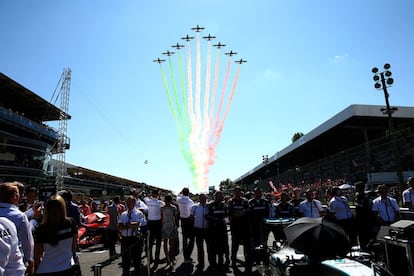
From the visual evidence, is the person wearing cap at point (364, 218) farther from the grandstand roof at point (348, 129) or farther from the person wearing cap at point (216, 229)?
the grandstand roof at point (348, 129)

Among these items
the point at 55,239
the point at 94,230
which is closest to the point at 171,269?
the point at 55,239

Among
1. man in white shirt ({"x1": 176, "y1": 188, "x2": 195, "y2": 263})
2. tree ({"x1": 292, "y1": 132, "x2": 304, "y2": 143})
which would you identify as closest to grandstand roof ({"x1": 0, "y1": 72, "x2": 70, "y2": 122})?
man in white shirt ({"x1": 176, "y1": 188, "x2": 195, "y2": 263})

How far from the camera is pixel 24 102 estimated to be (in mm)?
51156

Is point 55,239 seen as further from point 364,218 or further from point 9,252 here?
point 364,218

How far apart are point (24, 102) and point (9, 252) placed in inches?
2178

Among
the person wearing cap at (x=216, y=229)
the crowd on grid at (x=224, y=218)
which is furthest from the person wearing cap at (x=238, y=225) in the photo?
the person wearing cap at (x=216, y=229)

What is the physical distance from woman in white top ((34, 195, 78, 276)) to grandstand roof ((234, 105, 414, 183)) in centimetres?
2214

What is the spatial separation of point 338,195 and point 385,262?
4179 mm

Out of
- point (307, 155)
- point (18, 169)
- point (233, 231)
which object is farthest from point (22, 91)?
point (233, 231)

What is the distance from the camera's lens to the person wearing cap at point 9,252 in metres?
3.12

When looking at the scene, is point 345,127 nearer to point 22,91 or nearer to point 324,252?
point 324,252

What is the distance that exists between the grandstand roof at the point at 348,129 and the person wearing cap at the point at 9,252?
901 inches

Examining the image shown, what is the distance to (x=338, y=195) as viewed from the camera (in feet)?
30.0

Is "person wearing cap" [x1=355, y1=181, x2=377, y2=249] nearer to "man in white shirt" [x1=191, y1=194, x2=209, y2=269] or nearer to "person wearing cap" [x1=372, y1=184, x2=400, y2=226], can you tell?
"person wearing cap" [x1=372, y1=184, x2=400, y2=226]
